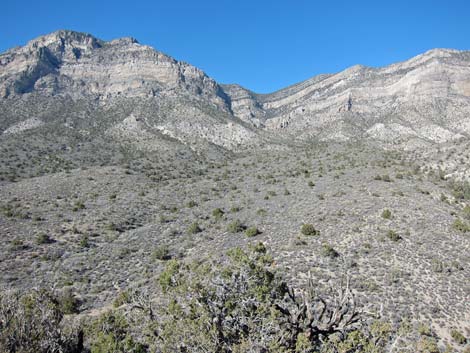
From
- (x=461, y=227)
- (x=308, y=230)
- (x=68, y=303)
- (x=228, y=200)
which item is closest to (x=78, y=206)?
(x=228, y=200)

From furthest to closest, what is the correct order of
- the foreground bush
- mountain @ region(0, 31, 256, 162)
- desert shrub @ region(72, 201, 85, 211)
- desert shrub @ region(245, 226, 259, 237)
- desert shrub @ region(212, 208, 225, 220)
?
mountain @ region(0, 31, 256, 162), desert shrub @ region(72, 201, 85, 211), desert shrub @ region(212, 208, 225, 220), desert shrub @ region(245, 226, 259, 237), the foreground bush

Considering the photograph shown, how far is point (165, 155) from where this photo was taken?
66.4 meters

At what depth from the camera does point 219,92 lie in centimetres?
13562

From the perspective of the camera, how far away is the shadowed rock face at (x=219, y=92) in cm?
8094

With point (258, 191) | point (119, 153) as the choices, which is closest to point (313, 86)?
point (119, 153)

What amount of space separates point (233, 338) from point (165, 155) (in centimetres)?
5841

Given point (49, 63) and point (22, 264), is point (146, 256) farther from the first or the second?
point (49, 63)

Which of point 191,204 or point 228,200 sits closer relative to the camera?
point 191,204

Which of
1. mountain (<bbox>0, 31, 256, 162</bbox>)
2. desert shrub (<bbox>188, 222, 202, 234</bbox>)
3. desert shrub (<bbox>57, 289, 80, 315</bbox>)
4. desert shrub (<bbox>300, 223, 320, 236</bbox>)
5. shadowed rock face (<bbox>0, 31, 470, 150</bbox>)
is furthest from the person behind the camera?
shadowed rock face (<bbox>0, 31, 470, 150</bbox>)

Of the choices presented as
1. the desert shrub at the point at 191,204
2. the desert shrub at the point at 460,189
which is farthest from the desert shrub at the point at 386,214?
the desert shrub at the point at 191,204

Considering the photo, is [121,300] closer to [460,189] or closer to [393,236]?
[393,236]

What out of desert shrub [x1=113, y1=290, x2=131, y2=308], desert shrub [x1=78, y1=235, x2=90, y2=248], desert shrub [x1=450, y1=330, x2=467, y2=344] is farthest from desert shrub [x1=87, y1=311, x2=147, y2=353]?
desert shrub [x1=78, y1=235, x2=90, y2=248]

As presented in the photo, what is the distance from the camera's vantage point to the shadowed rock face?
80938mm

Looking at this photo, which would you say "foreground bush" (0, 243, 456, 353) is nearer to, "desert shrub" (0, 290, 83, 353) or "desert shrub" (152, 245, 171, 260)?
"desert shrub" (0, 290, 83, 353)
